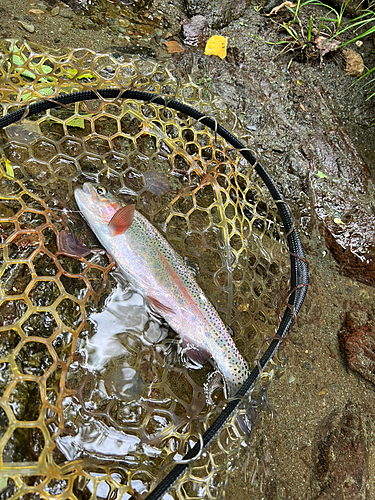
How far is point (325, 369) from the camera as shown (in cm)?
306

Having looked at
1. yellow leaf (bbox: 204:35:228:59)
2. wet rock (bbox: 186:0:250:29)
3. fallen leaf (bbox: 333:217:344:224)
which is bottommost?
fallen leaf (bbox: 333:217:344:224)

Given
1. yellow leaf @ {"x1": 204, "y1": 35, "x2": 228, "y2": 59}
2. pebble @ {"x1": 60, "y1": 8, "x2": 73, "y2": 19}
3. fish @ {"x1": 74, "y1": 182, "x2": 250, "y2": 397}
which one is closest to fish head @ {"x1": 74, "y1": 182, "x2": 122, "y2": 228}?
fish @ {"x1": 74, "y1": 182, "x2": 250, "y2": 397}

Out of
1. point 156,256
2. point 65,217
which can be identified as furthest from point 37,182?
point 156,256

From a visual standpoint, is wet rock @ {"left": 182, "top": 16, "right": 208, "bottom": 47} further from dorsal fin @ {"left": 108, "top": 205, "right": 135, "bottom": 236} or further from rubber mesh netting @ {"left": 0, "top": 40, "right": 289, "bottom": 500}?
dorsal fin @ {"left": 108, "top": 205, "right": 135, "bottom": 236}

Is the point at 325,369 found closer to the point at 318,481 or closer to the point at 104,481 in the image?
the point at 318,481

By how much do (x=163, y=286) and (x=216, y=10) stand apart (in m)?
3.78

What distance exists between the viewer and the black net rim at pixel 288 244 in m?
1.92

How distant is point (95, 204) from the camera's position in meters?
2.45

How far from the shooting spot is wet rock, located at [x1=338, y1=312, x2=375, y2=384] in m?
3.09

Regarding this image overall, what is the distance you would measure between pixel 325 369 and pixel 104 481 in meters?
1.91

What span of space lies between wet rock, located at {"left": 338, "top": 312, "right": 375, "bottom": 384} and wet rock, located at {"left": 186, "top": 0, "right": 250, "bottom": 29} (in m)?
3.70

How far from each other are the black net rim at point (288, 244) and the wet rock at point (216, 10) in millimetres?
2506

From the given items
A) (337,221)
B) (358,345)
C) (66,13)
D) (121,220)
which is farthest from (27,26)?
(358,345)

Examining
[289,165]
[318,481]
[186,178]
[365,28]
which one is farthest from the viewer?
[365,28]
